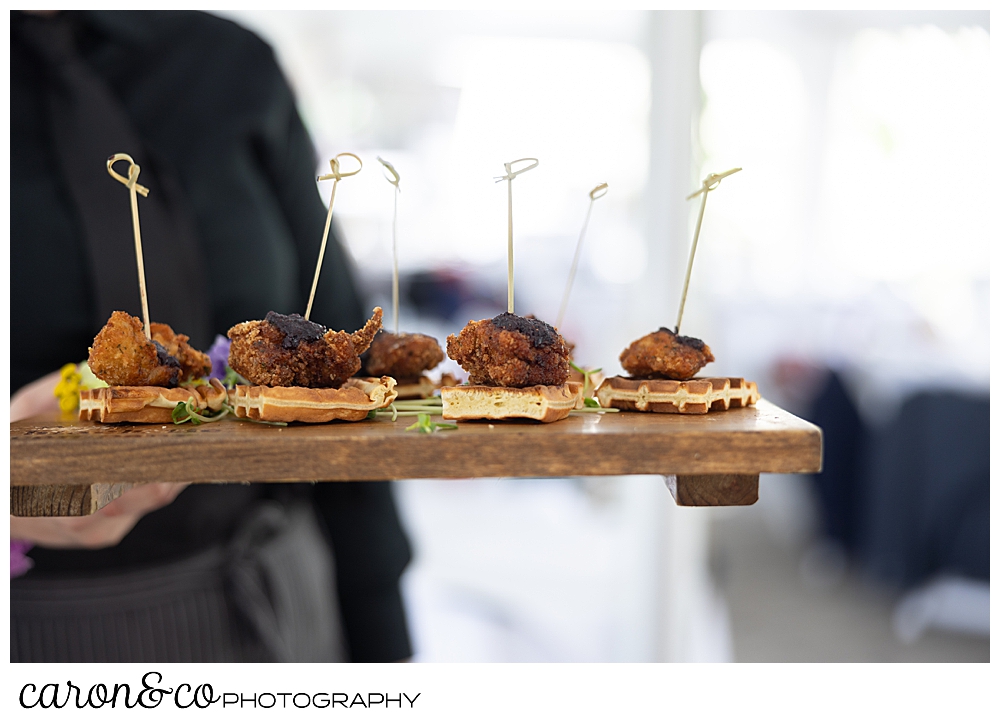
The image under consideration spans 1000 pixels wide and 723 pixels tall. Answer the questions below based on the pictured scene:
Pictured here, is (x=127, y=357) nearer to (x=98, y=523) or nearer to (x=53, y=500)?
(x=53, y=500)

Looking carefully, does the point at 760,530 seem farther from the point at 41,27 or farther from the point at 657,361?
the point at 41,27

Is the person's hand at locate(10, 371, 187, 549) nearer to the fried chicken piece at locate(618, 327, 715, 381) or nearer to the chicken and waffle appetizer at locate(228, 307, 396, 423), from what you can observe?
the chicken and waffle appetizer at locate(228, 307, 396, 423)

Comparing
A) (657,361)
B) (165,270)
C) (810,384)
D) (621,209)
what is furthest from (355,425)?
(810,384)

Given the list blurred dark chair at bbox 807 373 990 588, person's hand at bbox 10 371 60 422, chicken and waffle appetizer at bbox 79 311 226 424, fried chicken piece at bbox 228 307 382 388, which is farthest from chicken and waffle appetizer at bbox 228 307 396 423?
blurred dark chair at bbox 807 373 990 588

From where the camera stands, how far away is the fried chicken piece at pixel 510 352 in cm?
128

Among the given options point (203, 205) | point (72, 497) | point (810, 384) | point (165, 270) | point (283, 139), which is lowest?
point (810, 384)

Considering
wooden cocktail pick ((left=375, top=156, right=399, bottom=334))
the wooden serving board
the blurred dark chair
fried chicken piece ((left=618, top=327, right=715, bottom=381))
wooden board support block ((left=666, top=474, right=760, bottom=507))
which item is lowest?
the blurred dark chair

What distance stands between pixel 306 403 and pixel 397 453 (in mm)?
192

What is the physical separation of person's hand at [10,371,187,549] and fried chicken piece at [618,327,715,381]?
949mm

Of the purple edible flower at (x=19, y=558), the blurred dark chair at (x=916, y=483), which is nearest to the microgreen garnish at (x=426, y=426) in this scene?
the purple edible flower at (x=19, y=558)

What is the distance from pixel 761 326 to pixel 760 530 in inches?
60.8

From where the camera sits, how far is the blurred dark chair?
363cm

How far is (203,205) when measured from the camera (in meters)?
2.09

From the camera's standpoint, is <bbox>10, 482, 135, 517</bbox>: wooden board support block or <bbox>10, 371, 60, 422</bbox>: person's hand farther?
<bbox>10, 371, 60, 422</bbox>: person's hand
